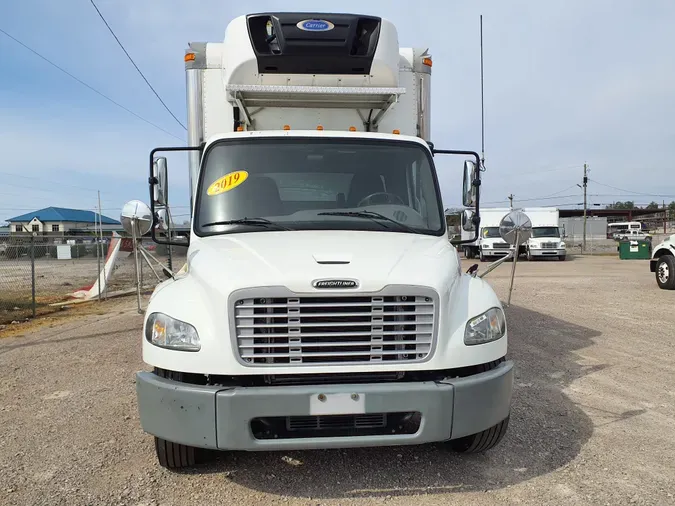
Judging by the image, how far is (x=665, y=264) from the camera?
1424 cm

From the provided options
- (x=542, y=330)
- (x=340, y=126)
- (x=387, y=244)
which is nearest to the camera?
(x=387, y=244)

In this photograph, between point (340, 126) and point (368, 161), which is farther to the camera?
point (340, 126)

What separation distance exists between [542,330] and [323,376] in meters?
6.28

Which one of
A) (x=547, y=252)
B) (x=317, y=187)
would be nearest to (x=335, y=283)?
(x=317, y=187)

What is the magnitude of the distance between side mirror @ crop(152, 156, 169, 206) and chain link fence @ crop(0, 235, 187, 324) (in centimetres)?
199

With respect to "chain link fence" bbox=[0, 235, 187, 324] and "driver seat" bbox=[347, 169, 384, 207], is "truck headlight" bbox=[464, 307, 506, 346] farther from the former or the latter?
"chain link fence" bbox=[0, 235, 187, 324]

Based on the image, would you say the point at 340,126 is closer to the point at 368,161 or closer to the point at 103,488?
the point at 368,161

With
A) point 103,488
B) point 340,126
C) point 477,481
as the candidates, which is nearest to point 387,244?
point 477,481

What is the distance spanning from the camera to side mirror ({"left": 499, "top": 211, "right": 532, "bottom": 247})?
501cm

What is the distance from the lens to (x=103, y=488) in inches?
136

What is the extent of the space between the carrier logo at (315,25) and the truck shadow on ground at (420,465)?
3.59 meters

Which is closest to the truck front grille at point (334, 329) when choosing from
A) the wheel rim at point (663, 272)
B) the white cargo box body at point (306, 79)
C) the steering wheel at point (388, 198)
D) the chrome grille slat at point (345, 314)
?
the chrome grille slat at point (345, 314)

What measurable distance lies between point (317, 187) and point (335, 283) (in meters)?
1.48

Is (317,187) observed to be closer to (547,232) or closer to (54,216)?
(547,232)
